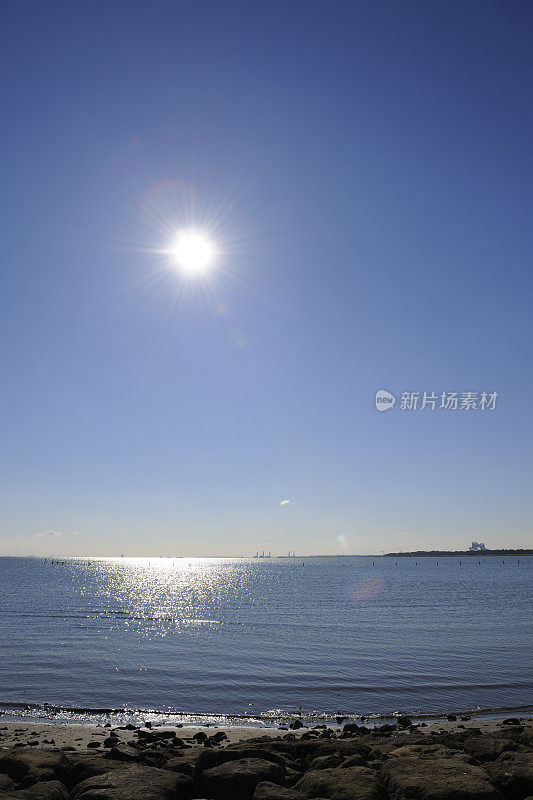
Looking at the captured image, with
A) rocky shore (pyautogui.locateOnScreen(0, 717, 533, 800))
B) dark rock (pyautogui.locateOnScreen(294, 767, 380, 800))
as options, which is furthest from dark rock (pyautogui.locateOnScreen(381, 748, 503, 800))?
dark rock (pyautogui.locateOnScreen(294, 767, 380, 800))

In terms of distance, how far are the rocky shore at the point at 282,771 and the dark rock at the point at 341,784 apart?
2cm

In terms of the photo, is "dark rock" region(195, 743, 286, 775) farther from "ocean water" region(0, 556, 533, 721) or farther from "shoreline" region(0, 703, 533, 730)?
"ocean water" region(0, 556, 533, 721)

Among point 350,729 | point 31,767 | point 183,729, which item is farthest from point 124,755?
point 350,729

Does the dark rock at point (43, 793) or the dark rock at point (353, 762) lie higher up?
the dark rock at point (353, 762)

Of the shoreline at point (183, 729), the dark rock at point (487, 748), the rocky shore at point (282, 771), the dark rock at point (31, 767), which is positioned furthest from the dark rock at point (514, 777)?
the dark rock at point (31, 767)

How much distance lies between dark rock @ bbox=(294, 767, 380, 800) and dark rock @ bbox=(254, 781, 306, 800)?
0.29m

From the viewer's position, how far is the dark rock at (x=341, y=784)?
11.4 meters

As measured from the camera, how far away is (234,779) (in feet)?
39.8

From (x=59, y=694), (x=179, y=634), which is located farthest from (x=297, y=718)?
(x=179, y=634)

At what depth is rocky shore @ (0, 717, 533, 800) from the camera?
1124 cm

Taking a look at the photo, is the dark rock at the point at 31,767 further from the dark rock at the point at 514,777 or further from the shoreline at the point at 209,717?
the dark rock at the point at 514,777

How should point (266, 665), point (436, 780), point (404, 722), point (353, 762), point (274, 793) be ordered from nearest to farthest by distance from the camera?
1. point (436, 780)
2. point (274, 793)
3. point (353, 762)
4. point (404, 722)
5. point (266, 665)

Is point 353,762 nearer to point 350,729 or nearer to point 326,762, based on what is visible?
point 326,762

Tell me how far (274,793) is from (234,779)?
1.21 metres
